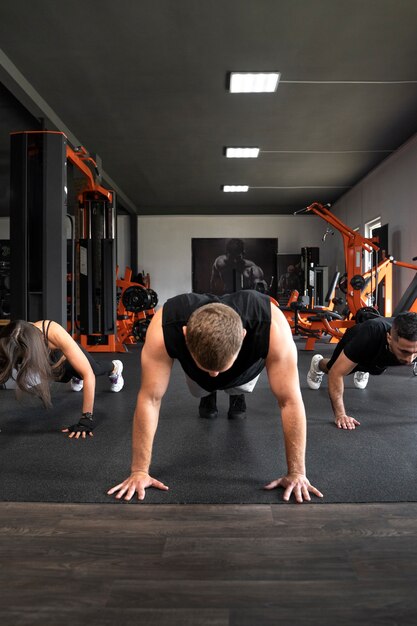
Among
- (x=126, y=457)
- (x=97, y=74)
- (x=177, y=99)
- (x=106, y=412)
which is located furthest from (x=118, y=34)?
(x=126, y=457)

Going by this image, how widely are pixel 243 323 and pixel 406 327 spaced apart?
991 millimetres

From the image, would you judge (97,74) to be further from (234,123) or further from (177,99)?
(234,123)

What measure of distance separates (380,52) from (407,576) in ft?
13.4

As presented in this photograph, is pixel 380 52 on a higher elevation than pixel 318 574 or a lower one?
higher

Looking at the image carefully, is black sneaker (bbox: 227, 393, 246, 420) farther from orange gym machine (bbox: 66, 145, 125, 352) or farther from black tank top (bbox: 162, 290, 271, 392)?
orange gym machine (bbox: 66, 145, 125, 352)

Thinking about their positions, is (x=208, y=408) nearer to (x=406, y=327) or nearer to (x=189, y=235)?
(x=406, y=327)

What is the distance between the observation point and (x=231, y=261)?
10297 mm

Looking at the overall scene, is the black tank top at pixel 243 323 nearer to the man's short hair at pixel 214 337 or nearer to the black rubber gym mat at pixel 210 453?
the man's short hair at pixel 214 337

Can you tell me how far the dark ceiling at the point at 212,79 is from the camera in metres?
3.49

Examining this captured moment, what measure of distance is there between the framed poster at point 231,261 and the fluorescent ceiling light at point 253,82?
18.5ft

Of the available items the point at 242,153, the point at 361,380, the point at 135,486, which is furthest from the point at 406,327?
the point at 242,153

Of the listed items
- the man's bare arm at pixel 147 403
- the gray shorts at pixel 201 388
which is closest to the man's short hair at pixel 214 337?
the man's bare arm at pixel 147 403

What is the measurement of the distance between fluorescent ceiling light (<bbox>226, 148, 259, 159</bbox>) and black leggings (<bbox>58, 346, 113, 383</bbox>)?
167 inches

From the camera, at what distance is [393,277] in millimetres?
6766
